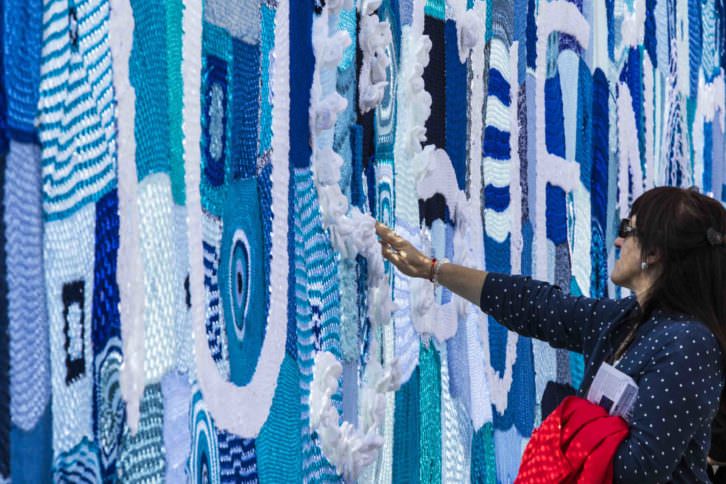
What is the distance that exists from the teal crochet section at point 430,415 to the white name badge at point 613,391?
0.36 metres

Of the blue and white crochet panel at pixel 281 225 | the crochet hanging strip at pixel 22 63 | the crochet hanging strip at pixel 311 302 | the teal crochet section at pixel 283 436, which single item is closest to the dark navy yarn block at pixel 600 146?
the blue and white crochet panel at pixel 281 225

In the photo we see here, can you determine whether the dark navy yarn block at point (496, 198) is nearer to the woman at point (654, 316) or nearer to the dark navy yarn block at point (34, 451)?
the woman at point (654, 316)

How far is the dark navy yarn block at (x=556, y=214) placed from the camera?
2580 mm

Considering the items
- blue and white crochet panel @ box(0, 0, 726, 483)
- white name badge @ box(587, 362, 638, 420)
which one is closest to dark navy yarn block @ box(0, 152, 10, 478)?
blue and white crochet panel @ box(0, 0, 726, 483)

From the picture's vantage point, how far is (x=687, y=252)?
180 cm

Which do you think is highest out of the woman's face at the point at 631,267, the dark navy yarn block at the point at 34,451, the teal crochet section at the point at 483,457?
the woman's face at the point at 631,267

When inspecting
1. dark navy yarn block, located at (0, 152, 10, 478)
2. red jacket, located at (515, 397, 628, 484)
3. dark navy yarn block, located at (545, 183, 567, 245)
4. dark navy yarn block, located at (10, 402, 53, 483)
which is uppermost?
dark navy yarn block, located at (545, 183, 567, 245)

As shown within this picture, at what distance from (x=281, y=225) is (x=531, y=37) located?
1.10 metres

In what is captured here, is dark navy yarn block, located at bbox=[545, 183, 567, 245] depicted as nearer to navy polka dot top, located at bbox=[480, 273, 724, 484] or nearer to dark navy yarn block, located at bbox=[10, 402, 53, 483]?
navy polka dot top, located at bbox=[480, 273, 724, 484]

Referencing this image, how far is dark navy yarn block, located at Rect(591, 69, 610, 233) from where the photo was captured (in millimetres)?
2822

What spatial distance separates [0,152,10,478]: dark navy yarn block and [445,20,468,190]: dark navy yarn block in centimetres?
112

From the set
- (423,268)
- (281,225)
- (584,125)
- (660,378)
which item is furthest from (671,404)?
(584,125)

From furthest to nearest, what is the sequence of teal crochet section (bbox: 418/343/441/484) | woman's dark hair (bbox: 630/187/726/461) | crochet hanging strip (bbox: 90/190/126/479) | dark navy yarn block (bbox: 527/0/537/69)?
dark navy yarn block (bbox: 527/0/537/69) → teal crochet section (bbox: 418/343/441/484) → woman's dark hair (bbox: 630/187/726/461) → crochet hanging strip (bbox: 90/190/126/479)

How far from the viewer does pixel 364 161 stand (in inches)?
73.2
